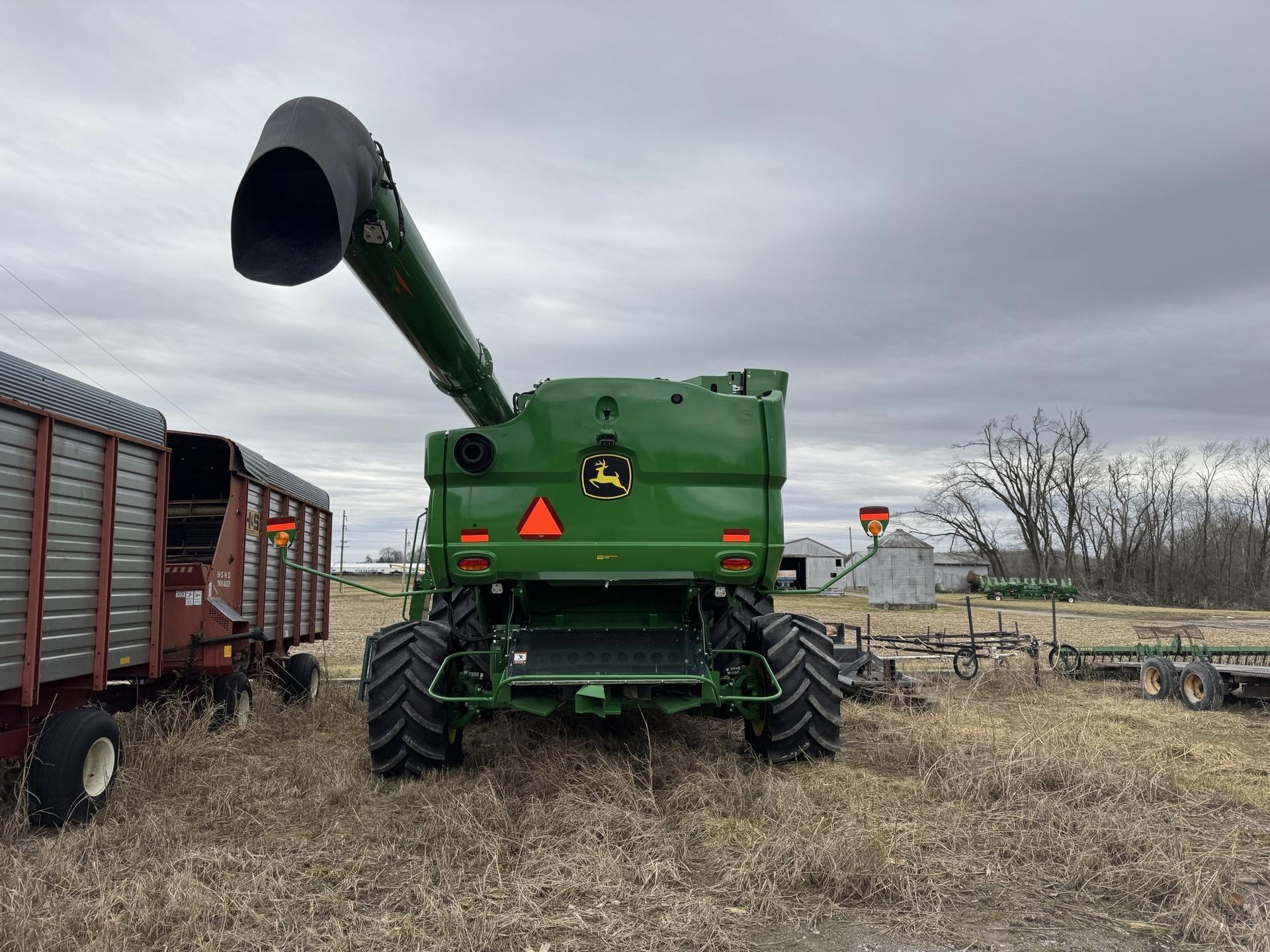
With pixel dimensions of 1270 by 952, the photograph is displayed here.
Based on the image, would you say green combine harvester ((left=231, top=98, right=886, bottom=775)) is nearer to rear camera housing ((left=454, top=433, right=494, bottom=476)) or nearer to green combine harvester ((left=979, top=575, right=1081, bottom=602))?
rear camera housing ((left=454, top=433, right=494, bottom=476))

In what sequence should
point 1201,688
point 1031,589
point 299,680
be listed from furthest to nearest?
point 1031,589 → point 299,680 → point 1201,688

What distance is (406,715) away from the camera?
225 inches

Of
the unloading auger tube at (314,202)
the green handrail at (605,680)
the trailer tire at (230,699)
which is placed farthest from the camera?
the trailer tire at (230,699)

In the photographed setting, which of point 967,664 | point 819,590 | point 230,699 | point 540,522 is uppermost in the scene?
point 540,522

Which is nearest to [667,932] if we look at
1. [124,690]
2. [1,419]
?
[1,419]

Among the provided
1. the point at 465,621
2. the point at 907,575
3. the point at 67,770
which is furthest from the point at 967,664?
the point at 907,575

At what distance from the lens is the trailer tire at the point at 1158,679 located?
10.1m

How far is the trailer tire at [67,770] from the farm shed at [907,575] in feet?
116

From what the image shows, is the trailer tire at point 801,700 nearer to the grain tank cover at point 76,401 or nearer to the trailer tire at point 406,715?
the trailer tire at point 406,715

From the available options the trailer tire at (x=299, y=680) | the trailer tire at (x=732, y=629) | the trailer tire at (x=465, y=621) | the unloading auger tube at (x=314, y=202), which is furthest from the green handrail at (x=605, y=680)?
the trailer tire at (x=299, y=680)

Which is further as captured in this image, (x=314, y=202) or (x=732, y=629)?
(x=732, y=629)

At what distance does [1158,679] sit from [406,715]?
924 cm

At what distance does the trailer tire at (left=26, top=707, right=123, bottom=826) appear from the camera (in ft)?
15.8

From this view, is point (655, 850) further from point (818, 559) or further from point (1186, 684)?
point (818, 559)
